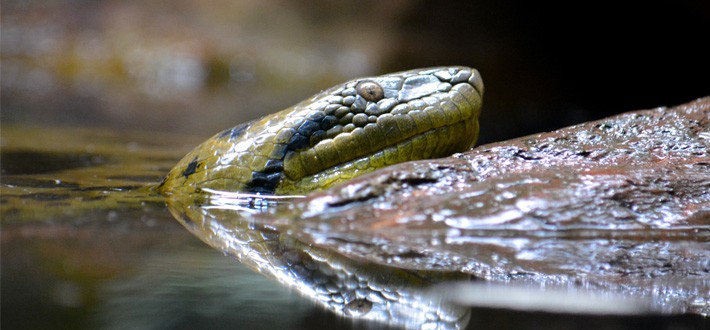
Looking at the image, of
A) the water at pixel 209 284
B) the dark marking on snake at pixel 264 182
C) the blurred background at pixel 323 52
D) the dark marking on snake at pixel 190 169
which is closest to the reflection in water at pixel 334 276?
the water at pixel 209 284

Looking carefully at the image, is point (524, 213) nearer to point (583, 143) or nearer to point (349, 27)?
point (583, 143)

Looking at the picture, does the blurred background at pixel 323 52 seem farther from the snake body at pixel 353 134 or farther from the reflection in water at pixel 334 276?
the reflection in water at pixel 334 276

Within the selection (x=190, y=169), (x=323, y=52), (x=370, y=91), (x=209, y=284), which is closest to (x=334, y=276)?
(x=209, y=284)

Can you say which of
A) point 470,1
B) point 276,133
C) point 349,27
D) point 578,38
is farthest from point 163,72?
point 276,133

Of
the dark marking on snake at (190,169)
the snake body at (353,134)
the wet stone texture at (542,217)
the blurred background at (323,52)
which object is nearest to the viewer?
the wet stone texture at (542,217)

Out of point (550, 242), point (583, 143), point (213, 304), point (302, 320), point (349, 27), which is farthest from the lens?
point (349, 27)

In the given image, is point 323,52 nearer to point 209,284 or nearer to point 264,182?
point 264,182

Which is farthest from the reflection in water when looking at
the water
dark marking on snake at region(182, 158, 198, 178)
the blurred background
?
the blurred background
